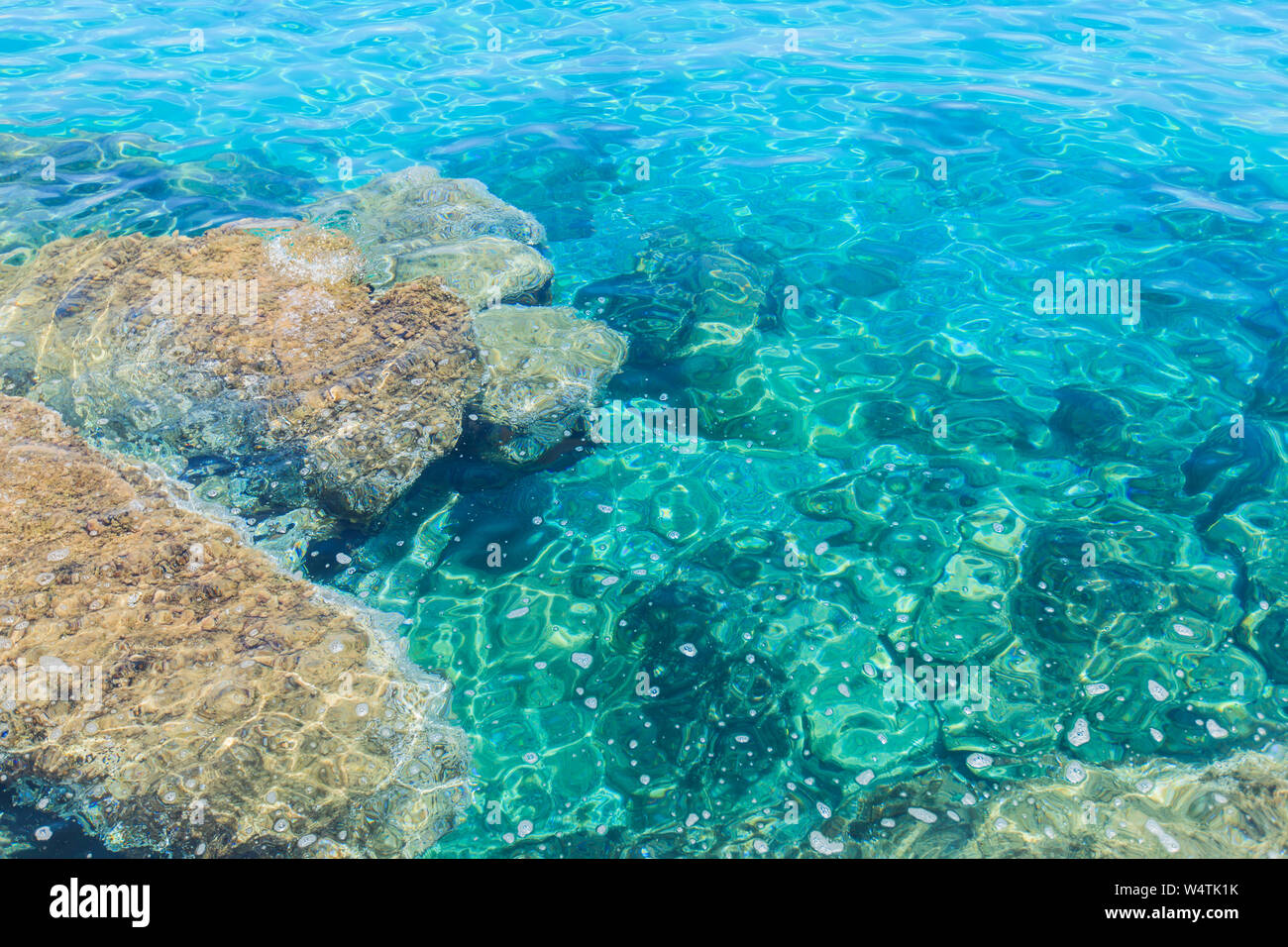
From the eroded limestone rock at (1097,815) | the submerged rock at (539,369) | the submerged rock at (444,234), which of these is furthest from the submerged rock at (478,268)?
the eroded limestone rock at (1097,815)

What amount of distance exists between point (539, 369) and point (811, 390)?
2.35 meters

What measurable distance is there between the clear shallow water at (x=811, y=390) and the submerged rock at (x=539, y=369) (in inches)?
10.1

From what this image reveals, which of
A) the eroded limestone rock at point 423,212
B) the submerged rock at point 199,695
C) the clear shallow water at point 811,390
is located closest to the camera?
the submerged rock at point 199,695

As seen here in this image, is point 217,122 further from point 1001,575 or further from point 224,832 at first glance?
point 1001,575

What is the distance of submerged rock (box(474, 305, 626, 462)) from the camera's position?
244 inches

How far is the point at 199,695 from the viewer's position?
4.20 metres

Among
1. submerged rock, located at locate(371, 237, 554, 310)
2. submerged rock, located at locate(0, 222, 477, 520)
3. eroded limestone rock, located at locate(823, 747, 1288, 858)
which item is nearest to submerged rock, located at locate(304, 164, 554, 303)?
submerged rock, located at locate(371, 237, 554, 310)

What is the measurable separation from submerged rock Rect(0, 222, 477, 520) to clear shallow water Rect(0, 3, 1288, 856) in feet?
1.81

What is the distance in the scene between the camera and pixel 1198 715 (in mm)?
4555

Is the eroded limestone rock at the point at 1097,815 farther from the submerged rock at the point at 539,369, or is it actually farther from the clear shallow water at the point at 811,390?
the submerged rock at the point at 539,369

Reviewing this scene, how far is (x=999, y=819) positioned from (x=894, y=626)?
4.22 feet

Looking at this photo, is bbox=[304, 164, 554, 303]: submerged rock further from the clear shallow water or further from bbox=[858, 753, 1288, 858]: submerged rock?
bbox=[858, 753, 1288, 858]: submerged rock

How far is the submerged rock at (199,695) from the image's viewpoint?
392cm
